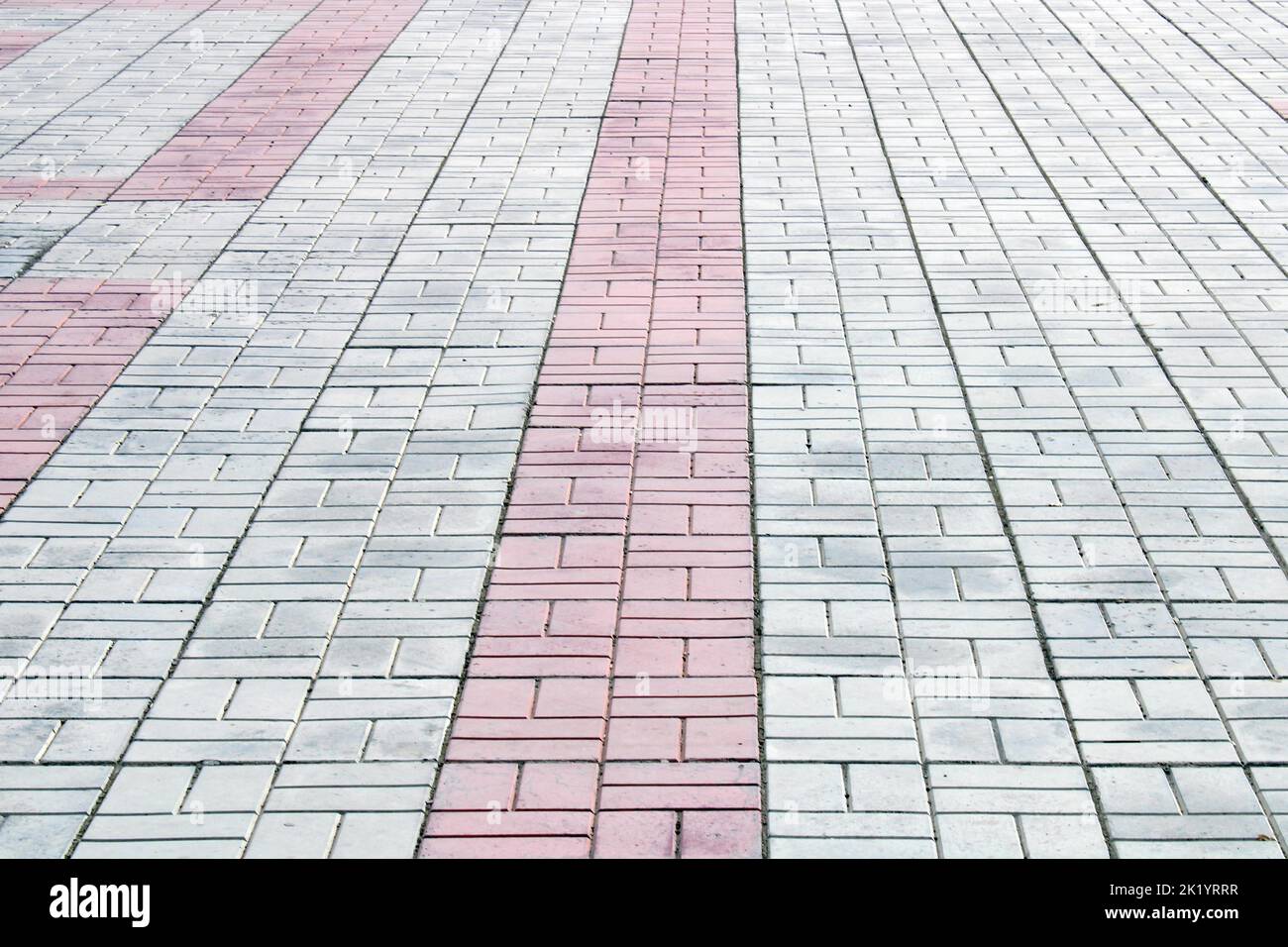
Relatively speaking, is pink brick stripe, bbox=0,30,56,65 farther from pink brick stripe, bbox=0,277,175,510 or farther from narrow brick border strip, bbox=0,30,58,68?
pink brick stripe, bbox=0,277,175,510

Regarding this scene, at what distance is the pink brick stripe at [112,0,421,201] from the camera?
24.7 feet

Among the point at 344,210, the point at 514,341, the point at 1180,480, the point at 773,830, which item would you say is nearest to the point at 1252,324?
the point at 1180,480

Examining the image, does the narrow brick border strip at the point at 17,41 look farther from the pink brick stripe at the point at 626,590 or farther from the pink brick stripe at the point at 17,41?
the pink brick stripe at the point at 626,590

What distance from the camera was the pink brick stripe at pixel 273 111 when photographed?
754cm

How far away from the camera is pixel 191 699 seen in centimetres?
375

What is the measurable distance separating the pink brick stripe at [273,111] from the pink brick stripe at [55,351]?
49.9 inches

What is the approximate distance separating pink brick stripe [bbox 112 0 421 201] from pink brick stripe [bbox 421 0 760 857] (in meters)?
2.06

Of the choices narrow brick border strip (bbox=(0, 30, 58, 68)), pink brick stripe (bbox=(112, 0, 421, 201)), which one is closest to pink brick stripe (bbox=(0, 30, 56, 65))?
narrow brick border strip (bbox=(0, 30, 58, 68))

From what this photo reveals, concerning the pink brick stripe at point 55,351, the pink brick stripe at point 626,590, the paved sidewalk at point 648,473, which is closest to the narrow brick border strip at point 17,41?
the paved sidewalk at point 648,473

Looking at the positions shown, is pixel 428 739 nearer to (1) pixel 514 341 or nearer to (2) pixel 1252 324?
(1) pixel 514 341

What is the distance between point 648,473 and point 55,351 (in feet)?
8.38

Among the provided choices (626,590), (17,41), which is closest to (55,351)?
(626,590)

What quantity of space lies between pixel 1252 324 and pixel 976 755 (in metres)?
3.01

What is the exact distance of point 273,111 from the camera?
28.3ft
